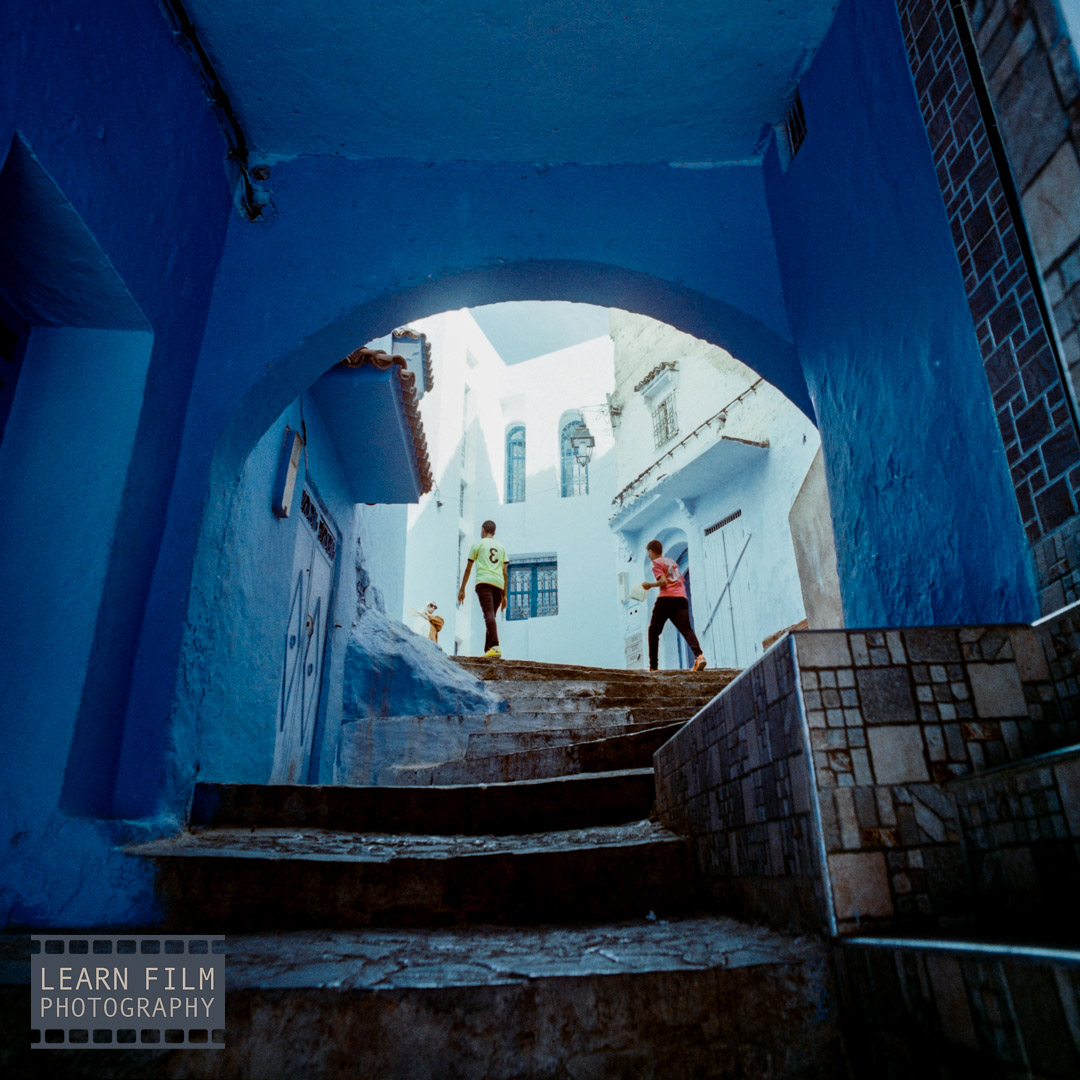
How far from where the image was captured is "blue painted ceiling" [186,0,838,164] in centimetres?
296

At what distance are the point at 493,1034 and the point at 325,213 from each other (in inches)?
130

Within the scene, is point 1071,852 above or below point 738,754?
below

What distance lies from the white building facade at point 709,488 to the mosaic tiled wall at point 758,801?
26.4ft

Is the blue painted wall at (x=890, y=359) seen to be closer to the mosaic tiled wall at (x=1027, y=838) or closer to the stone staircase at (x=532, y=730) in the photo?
the mosaic tiled wall at (x=1027, y=838)

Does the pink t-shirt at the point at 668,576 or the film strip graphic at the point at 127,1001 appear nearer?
the film strip graphic at the point at 127,1001

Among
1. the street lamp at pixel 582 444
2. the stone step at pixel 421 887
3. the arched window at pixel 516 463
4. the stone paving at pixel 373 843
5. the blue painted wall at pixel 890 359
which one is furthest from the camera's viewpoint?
the arched window at pixel 516 463

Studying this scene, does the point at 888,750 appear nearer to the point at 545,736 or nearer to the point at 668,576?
the point at 545,736

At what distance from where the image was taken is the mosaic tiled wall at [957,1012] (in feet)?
2.83

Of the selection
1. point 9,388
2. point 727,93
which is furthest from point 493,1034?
point 727,93

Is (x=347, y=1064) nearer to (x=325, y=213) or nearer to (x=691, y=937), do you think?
(x=691, y=937)

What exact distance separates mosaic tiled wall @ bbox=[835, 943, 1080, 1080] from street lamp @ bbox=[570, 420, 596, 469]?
54.4ft

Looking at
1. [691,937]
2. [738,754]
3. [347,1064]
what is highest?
[738,754]

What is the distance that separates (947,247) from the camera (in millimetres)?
2082

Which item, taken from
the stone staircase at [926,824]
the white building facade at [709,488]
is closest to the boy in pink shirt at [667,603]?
the white building facade at [709,488]
